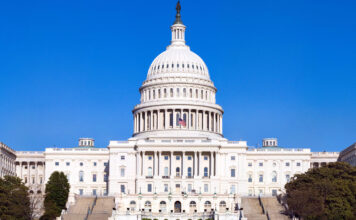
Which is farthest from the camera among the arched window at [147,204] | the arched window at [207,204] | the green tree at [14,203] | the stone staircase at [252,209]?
the arched window at [207,204]

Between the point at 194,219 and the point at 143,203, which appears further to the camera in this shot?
the point at 143,203

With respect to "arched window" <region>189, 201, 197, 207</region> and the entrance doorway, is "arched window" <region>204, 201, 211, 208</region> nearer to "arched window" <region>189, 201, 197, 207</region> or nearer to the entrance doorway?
"arched window" <region>189, 201, 197, 207</region>

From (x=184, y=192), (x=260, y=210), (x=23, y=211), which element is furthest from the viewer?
(x=184, y=192)

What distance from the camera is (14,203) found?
159625 mm

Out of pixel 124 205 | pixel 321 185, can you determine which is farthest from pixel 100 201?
pixel 321 185

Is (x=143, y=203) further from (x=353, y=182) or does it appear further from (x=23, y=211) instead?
(x=353, y=182)

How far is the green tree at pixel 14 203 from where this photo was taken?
6161 inches

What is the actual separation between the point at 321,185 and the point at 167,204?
31.3 meters

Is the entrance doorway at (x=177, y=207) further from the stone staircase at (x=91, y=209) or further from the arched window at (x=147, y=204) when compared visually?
the stone staircase at (x=91, y=209)

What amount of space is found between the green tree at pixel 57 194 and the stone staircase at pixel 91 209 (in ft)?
7.26

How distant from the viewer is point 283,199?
17362 cm

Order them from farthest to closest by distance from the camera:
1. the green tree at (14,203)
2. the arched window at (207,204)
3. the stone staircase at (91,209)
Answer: the arched window at (207,204) → the stone staircase at (91,209) → the green tree at (14,203)

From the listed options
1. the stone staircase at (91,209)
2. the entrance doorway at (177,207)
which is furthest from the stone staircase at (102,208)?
the entrance doorway at (177,207)

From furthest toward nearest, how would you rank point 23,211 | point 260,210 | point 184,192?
1. point 184,192
2. point 260,210
3. point 23,211
